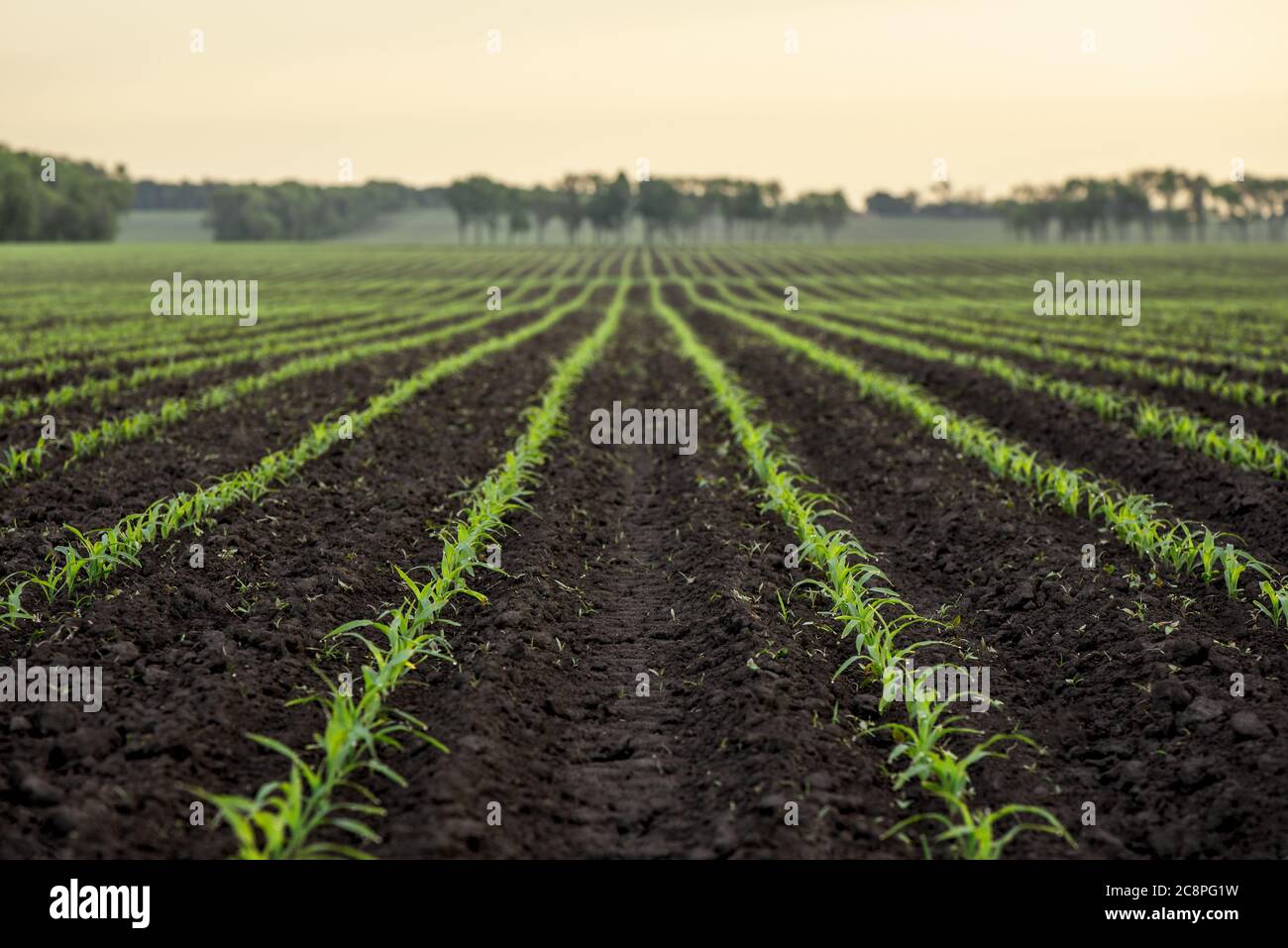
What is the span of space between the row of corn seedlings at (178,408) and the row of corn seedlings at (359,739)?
15.6ft

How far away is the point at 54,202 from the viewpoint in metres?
107

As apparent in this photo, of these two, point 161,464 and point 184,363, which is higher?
point 184,363

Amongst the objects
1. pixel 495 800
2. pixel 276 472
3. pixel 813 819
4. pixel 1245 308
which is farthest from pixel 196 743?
Result: pixel 1245 308

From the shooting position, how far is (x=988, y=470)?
1085 centimetres

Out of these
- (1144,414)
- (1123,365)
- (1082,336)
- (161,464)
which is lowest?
(161,464)

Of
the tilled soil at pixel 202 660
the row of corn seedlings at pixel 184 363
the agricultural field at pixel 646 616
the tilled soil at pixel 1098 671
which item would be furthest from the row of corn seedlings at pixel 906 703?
the row of corn seedlings at pixel 184 363

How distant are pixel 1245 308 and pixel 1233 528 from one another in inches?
1183

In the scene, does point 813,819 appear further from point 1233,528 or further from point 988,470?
point 988,470

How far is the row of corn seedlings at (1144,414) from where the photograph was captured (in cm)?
1061

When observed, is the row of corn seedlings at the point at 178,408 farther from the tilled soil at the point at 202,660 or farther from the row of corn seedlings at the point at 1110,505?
the row of corn seedlings at the point at 1110,505

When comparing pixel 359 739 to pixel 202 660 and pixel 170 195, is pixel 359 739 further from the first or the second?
pixel 170 195

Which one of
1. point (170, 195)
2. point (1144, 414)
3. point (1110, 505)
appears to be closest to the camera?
point (1110, 505)

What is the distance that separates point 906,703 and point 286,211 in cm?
14423

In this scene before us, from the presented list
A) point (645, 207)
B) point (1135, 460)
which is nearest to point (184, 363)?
point (1135, 460)
